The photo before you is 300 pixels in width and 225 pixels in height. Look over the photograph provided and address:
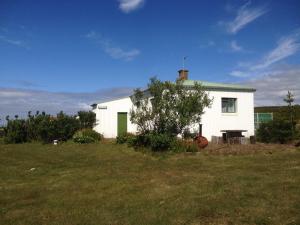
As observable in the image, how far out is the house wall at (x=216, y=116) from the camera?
910 inches

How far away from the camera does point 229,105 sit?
79.7 feet

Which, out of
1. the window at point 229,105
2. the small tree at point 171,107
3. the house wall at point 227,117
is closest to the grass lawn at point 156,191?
the small tree at point 171,107

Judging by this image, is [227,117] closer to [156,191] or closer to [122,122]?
[122,122]

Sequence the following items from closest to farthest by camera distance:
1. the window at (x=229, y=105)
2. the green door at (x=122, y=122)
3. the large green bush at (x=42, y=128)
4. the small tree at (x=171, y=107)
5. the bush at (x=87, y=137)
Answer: the small tree at (x=171, y=107), the bush at (x=87, y=137), the window at (x=229, y=105), the large green bush at (x=42, y=128), the green door at (x=122, y=122)

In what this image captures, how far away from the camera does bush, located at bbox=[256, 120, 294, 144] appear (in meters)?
20.9

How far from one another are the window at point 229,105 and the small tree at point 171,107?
22.0 ft

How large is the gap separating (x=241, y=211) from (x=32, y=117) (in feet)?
76.5

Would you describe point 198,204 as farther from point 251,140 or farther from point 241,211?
point 251,140

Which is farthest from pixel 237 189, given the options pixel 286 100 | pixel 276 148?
pixel 286 100

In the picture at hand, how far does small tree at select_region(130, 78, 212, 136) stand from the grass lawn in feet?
8.28

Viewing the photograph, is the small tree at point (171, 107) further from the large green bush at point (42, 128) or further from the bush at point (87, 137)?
the large green bush at point (42, 128)

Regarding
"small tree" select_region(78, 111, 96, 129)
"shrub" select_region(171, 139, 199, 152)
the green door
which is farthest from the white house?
"shrub" select_region(171, 139, 199, 152)

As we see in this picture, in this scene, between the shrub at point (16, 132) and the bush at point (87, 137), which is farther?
the shrub at point (16, 132)

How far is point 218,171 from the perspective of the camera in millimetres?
11484
